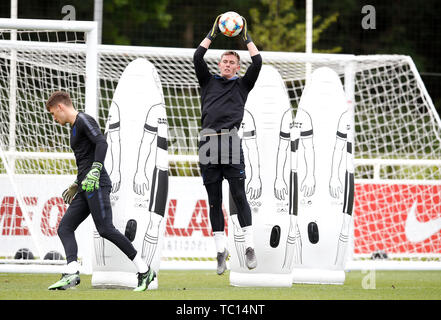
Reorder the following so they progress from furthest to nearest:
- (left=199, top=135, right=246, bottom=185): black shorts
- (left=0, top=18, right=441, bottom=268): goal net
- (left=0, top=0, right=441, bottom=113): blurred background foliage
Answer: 1. (left=0, top=0, right=441, bottom=113): blurred background foliage
2. (left=0, top=18, right=441, bottom=268): goal net
3. (left=199, top=135, right=246, bottom=185): black shorts

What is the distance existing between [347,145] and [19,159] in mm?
4407

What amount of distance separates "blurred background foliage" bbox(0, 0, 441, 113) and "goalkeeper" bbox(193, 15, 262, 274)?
11656mm

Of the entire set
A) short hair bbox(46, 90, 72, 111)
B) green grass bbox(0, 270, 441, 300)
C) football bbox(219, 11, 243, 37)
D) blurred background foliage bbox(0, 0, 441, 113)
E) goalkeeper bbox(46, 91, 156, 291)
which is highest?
blurred background foliage bbox(0, 0, 441, 113)

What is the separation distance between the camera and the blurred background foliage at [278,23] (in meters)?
19.8

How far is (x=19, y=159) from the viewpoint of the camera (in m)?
10.5

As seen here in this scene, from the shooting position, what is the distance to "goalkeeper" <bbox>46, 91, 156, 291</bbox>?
6550 millimetres

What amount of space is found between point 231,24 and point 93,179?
1746 mm

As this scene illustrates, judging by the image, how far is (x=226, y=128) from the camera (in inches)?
277

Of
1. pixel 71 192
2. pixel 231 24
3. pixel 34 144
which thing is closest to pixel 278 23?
pixel 34 144

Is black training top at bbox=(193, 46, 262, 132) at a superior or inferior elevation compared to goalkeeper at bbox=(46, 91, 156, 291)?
superior

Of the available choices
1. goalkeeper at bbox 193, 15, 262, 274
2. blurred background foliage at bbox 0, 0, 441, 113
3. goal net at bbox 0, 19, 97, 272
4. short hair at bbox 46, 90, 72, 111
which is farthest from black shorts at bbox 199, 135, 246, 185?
blurred background foliage at bbox 0, 0, 441, 113

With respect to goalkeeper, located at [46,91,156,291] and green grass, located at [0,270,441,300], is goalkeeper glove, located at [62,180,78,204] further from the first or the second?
green grass, located at [0,270,441,300]

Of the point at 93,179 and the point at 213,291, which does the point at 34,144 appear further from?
the point at 213,291

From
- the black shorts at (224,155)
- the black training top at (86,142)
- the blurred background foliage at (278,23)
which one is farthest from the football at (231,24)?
the blurred background foliage at (278,23)
